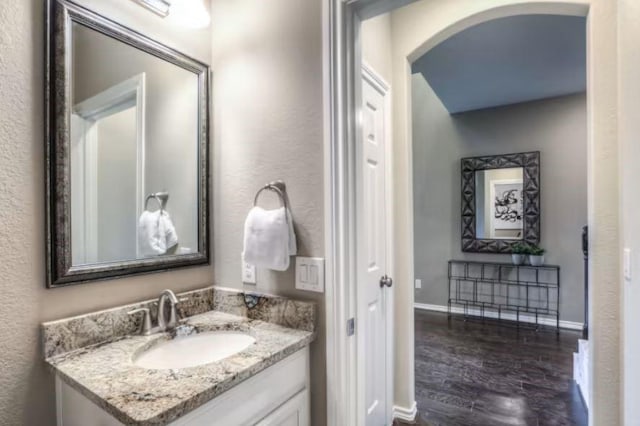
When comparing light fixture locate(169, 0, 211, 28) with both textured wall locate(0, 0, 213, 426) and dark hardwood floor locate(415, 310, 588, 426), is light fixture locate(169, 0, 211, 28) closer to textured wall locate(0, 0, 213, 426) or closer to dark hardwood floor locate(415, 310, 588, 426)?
textured wall locate(0, 0, 213, 426)

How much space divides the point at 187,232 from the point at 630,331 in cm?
177

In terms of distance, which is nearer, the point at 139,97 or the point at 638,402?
the point at 638,402

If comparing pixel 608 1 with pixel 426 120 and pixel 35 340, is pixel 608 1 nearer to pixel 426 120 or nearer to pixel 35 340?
pixel 35 340

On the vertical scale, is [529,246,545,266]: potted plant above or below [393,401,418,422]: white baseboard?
above

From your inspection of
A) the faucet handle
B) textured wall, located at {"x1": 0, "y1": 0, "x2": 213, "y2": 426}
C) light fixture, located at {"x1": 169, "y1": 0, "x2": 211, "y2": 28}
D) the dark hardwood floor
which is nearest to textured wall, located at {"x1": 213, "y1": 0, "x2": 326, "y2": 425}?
light fixture, located at {"x1": 169, "y1": 0, "x2": 211, "y2": 28}

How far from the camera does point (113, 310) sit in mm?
1163

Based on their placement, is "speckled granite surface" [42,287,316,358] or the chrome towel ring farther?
the chrome towel ring

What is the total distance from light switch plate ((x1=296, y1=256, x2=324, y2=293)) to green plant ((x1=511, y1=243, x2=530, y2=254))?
3474 mm

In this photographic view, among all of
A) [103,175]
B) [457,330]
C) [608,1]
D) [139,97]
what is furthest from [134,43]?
[457,330]

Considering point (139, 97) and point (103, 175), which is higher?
point (139, 97)

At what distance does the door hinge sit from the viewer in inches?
47.5

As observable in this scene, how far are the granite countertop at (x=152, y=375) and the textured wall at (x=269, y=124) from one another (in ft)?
0.73

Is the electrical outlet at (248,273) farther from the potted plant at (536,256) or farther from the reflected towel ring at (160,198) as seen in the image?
the potted plant at (536,256)

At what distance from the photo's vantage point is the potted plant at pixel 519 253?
3.84 metres
